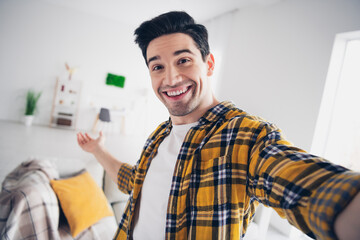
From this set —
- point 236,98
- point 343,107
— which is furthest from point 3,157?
point 343,107

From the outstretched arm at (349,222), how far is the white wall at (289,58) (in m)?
2.57

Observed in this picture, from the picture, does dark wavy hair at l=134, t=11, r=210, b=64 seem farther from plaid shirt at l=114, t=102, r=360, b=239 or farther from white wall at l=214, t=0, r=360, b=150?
white wall at l=214, t=0, r=360, b=150

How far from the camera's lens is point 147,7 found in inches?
193

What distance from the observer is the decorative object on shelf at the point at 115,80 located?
6.63 meters

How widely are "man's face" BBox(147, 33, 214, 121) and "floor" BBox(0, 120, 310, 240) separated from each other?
179 cm

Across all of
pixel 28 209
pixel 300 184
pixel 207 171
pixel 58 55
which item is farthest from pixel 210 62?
pixel 58 55

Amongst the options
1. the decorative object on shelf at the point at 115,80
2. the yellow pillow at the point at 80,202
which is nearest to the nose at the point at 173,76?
the yellow pillow at the point at 80,202

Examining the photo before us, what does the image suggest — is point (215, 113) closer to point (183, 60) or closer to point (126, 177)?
point (183, 60)

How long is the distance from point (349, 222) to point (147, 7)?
558cm

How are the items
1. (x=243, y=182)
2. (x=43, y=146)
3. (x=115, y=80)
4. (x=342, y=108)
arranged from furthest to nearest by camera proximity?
(x=115, y=80) < (x=43, y=146) < (x=342, y=108) < (x=243, y=182)

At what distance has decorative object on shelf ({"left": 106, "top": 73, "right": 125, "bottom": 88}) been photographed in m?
6.63

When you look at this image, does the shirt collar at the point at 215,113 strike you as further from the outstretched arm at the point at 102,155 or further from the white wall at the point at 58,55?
the white wall at the point at 58,55

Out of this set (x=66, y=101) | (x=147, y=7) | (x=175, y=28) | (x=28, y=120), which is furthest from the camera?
(x=66, y=101)

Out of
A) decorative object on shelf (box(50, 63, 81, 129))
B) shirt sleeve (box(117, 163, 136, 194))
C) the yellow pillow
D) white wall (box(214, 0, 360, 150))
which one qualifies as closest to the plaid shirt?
shirt sleeve (box(117, 163, 136, 194))
